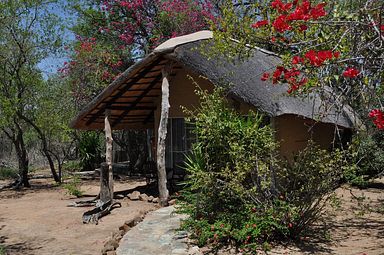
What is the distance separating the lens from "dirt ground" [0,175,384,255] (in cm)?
566

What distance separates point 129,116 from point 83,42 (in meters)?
4.45

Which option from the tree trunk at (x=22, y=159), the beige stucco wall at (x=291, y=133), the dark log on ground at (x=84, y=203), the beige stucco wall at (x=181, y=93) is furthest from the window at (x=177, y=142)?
the tree trunk at (x=22, y=159)

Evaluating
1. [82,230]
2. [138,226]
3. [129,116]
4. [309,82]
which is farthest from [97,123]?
[309,82]

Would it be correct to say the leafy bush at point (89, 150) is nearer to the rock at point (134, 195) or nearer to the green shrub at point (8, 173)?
the green shrub at point (8, 173)

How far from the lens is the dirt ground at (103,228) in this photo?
5.66 m

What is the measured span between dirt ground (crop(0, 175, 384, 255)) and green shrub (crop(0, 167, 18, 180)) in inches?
275

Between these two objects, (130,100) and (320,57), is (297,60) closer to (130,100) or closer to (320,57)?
(320,57)

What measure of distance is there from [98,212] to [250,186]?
4.02 meters

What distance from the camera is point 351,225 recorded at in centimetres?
691

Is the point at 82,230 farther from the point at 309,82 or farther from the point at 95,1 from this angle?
the point at 95,1

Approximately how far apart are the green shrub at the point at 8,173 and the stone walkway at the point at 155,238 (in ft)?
42.4

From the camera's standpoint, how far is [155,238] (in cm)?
619

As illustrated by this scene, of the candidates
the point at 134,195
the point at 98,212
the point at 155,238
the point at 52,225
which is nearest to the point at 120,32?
the point at 134,195

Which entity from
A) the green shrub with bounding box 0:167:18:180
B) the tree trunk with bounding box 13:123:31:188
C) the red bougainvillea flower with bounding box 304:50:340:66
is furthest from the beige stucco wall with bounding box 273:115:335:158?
the green shrub with bounding box 0:167:18:180
